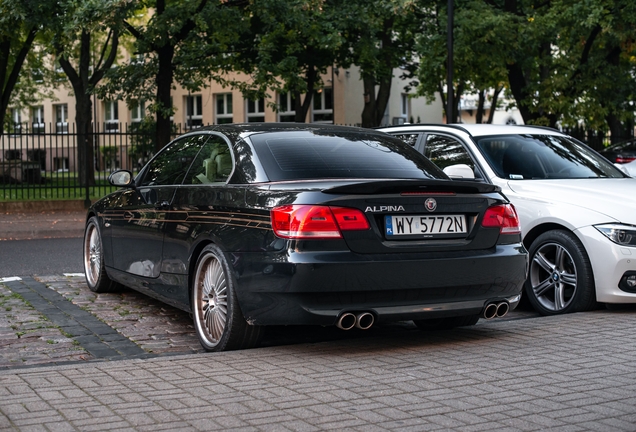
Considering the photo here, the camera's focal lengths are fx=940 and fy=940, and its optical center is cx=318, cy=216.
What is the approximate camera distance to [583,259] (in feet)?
24.5

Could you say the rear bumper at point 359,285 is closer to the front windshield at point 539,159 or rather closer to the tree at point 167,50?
the front windshield at point 539,159

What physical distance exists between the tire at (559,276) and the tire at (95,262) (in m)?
3.82

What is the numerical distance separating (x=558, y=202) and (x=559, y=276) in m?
0.61

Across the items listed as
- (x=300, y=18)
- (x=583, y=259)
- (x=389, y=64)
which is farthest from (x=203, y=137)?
(x=389, y=64)

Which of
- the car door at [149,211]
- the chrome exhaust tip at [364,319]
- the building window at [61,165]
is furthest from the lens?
the building window at [61,165]

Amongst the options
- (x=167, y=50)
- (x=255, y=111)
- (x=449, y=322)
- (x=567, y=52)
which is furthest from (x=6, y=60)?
(x=449, y=322)

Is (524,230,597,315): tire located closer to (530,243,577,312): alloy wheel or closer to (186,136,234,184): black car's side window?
(530,243,577,312): alloy wheel

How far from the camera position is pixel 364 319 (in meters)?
5.70

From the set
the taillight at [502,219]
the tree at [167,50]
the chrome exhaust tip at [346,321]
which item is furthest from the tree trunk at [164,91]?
the chrome exhaust tip at [346,321]

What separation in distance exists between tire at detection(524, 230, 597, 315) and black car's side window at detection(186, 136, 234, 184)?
112 inches

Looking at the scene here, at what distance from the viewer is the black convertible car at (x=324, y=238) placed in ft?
18.4

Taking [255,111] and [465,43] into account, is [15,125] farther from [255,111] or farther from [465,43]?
[465,43]

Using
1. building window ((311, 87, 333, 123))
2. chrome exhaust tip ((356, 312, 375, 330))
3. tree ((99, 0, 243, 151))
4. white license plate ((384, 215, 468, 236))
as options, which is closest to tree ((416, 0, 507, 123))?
tree ((99, 0, 243, 151))

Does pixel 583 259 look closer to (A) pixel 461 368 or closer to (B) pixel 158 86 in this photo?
(A) pixel 461 368
